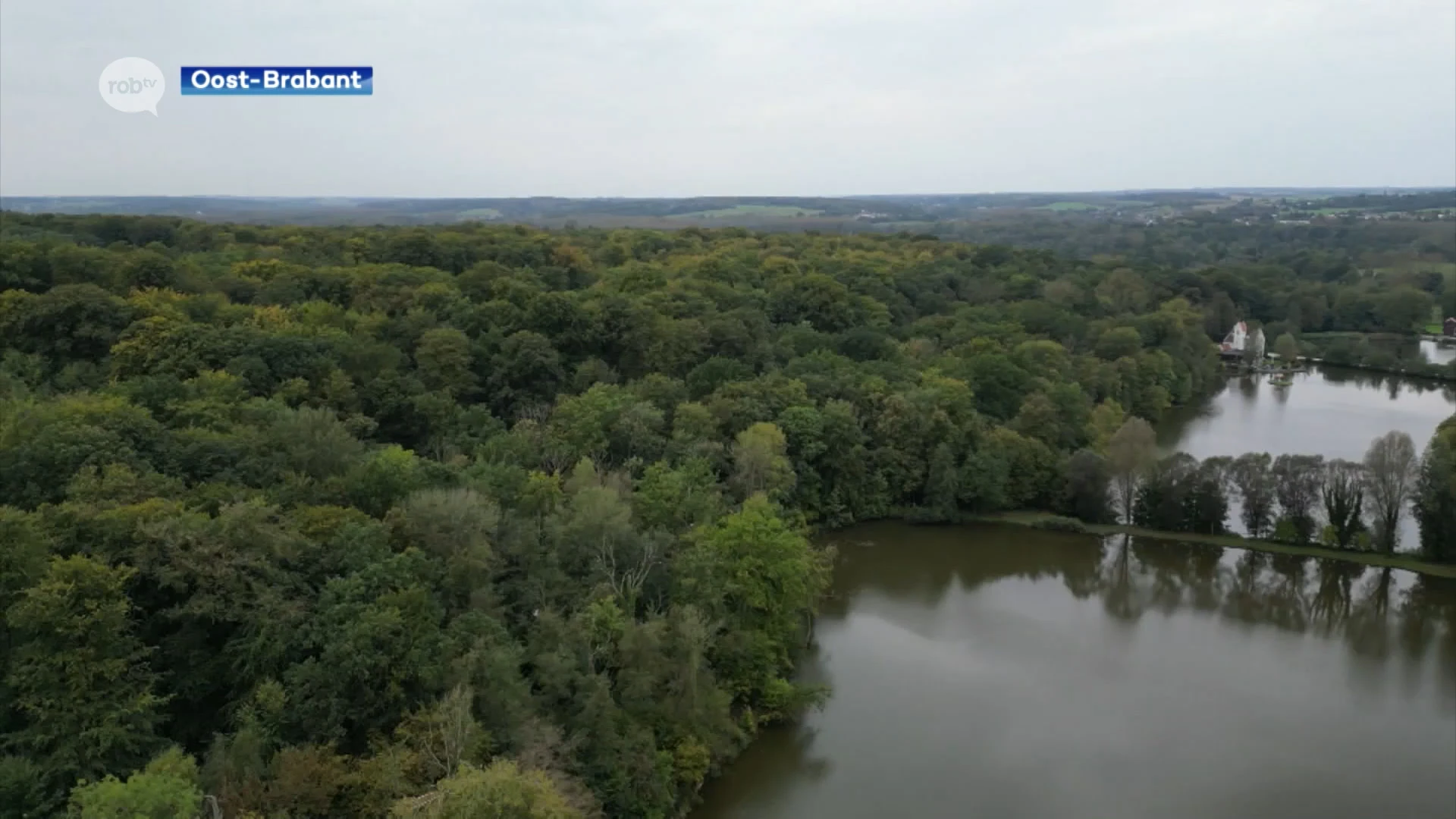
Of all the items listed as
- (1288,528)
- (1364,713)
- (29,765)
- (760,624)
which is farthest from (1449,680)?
(29,765)

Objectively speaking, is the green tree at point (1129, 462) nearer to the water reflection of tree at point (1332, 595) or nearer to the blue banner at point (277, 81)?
the water reflection of tree at point (1332, 595)

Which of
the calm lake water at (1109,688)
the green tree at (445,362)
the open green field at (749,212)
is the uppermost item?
the open green field at (749,212)

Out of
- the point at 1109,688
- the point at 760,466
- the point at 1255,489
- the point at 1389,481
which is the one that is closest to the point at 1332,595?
the point at 1255,489

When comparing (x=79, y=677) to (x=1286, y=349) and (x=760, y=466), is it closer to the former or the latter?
(x=760, y=466)

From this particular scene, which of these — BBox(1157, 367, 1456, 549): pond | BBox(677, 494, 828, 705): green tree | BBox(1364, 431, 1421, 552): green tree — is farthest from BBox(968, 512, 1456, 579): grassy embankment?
BBox(677, 494, 828, 705): green tree

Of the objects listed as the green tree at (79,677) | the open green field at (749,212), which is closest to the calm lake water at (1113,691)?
the green tree at (79,677)

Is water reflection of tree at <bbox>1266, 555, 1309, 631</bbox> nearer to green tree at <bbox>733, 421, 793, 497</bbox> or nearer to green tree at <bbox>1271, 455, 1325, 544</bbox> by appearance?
green tree at <bbox>1271, 455, 1325, 544</bbox>

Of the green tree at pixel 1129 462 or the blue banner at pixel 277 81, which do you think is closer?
the blue banner at pixel 277 81
